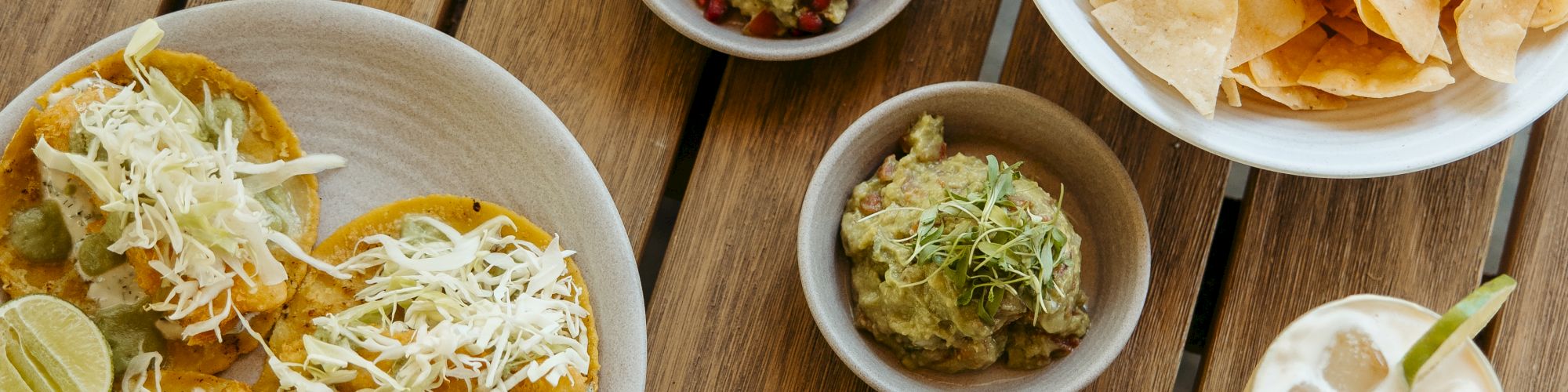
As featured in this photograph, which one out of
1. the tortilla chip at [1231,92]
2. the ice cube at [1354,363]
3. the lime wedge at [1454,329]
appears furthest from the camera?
the tortilla chip at [1231,92]

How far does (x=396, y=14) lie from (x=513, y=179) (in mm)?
388

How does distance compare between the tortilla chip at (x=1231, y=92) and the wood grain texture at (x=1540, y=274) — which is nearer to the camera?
the tortilla chip at (x=1231, y=92)

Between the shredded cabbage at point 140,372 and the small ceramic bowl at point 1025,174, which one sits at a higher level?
the small ceramic bowl at point 1025,174

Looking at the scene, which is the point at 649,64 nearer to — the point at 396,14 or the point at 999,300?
the point at 396,14

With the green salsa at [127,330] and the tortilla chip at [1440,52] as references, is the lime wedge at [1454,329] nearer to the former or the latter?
the tortilla chip at [1440,52]

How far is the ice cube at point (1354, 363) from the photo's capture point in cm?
175

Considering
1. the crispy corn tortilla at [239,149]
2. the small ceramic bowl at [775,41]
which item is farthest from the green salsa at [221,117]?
the small ceramic bowl at [775,41]

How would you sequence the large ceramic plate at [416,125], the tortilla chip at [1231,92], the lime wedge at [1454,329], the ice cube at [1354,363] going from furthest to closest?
the large ceramic plate at [416,125]
the tortilla chip at [1231,92]
the ice cube at [1354,363]
the lime wedge at [1454,329]

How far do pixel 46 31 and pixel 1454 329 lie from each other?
8.26 feet

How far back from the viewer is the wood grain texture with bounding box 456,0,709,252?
7.00 feet

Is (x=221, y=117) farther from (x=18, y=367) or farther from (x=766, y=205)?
(x=766, y=205)

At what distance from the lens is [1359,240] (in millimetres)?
2184

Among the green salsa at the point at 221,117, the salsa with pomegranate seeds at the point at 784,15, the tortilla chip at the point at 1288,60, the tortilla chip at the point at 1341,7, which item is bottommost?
the green salsa at the point at 221,117

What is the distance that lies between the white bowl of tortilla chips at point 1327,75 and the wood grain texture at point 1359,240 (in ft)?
1.07
